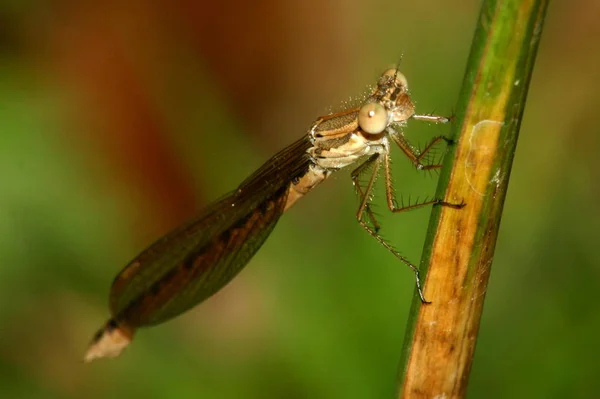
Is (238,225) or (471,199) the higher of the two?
(238,225)

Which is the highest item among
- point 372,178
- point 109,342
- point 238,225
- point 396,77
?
point 396,77

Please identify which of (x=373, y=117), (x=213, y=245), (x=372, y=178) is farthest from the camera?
(x=213, y=245)

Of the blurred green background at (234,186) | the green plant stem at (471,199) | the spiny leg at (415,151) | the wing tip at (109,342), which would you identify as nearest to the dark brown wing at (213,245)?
the wing tip at (109,342)

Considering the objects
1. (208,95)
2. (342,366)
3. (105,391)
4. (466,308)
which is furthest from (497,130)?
(208,95)

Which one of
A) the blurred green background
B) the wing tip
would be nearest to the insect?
the wing tip

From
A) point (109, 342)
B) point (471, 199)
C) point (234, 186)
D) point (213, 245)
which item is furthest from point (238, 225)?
point (471, 199)

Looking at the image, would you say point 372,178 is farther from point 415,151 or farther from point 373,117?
point 373,117

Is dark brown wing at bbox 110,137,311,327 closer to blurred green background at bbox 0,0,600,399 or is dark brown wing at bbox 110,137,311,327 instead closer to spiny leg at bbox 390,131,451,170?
blurred green background at bbox 0,0,600,399
